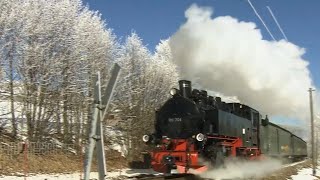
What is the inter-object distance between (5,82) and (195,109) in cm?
1140

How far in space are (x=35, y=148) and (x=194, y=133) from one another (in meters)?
10.9

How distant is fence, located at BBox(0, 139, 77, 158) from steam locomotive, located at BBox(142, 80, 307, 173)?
7.76 metres

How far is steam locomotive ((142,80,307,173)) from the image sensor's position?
19.0 metres

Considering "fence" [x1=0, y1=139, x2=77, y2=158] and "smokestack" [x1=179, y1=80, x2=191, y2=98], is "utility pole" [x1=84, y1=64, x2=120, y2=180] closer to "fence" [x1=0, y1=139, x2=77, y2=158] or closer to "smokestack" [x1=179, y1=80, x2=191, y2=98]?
"smokestack" [x1=179, y1=80, x2=191, y2=98]

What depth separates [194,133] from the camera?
64.7 feet

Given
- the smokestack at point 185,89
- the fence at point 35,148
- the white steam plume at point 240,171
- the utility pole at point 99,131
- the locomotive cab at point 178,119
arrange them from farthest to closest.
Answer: the fence at point 35,148 → the smokestack at point 185,89 → the locomotive cab at point 178,119 → the white steam plume at point 240,171 → the utility pole at point 99,131

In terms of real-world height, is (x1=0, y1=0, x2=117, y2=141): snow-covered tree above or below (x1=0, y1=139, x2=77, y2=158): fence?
above

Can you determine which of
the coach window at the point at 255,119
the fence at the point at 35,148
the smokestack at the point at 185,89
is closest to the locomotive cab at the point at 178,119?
the smokestack at the point at 185,89

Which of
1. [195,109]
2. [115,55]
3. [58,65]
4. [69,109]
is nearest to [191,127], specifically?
[195,109]

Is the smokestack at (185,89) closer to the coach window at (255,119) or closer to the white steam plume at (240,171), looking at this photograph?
the white steam plume at (240,171)

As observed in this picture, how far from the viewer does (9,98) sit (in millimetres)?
25781

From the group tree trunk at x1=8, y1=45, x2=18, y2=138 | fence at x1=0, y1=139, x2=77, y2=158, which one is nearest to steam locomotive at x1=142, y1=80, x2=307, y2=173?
fence at x1=0, y1=139, x2=77, y2=158

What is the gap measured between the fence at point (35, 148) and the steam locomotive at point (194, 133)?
25.5 feet

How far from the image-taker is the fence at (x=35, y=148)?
23.9m
